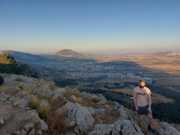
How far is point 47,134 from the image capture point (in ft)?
40.5

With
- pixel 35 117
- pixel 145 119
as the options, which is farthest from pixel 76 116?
pixel 145 119

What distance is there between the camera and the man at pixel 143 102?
52.6 ft

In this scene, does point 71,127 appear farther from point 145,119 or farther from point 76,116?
point 145,119

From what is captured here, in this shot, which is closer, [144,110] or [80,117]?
[80,117]

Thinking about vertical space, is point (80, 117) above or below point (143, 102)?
below

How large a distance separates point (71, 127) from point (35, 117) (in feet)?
6.18

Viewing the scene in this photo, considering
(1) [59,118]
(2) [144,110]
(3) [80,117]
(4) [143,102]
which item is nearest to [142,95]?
(4) [143,102]

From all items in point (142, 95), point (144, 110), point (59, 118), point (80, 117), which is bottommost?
point (144, 110)

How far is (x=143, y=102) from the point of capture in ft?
53.5

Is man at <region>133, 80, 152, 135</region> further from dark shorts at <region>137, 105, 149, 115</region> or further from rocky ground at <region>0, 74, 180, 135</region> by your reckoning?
rocky ground at <region>0, 74, 180, 135</region>

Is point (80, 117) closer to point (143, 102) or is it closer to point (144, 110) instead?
point (143, 102)

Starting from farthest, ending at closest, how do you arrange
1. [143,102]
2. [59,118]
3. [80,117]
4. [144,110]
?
[144,110] → [143,102] → [80,117] → [59,118]

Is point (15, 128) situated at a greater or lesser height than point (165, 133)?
greater

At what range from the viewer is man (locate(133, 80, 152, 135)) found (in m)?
16.0
